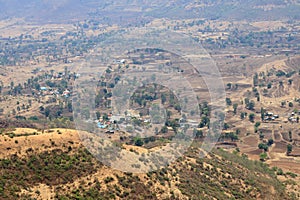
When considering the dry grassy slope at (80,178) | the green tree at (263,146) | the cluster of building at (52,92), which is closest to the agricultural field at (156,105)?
the dry grassy slope at (80,178)

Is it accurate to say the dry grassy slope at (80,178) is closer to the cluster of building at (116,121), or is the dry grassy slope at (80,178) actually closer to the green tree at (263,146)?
the green tree at (263,146)

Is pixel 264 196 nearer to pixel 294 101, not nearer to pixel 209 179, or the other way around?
pixel 209 179

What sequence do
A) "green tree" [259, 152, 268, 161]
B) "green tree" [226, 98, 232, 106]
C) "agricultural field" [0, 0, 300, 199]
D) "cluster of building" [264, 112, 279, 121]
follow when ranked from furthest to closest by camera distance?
1. "green tree" [226, 98, 232, 106]
2. "cluster of building" [264, 112, 279, 121]
3. "green tree" [259, 152, 268, 161]
4. "agricultural field" [0, 0, 300, 199]

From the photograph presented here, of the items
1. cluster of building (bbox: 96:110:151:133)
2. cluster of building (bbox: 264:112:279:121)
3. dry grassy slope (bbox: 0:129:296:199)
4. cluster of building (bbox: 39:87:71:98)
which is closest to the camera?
dry grassy slope (bbox: 0:129:296:199)

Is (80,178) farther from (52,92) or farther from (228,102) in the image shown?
(52,92)

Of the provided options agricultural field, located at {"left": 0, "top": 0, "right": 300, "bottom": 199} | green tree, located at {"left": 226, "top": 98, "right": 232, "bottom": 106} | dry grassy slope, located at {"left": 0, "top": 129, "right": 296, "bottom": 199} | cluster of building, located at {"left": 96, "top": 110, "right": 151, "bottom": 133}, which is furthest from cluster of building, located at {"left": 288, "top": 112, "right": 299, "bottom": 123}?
dry grassy slope, located at {"left": 0, "top": 129, "right": 296, "bottom": 199}

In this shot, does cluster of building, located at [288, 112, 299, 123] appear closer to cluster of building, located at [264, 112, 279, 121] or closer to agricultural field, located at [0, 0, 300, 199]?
agricultural field, located at [0, 0, 300, 199]

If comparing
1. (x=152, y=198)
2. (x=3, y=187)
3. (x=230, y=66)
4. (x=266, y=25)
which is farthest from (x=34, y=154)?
(x=266, y=25)

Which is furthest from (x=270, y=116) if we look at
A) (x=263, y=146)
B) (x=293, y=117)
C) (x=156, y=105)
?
(x=156, y=105)
